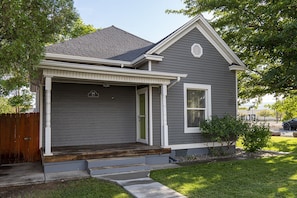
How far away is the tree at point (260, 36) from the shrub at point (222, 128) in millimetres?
2059

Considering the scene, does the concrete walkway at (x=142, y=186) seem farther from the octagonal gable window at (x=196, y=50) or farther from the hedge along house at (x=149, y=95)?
the octagonal gable window at (x=196, y=50)

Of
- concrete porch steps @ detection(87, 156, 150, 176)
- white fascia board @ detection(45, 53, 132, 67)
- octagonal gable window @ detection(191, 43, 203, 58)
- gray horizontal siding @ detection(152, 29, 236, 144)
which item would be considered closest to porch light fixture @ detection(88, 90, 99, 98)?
white fascia board @ detection(45, 53, 132, 67)

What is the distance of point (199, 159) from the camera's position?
28.0ft

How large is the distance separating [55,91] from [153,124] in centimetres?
349

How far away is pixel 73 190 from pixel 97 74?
10.6ft

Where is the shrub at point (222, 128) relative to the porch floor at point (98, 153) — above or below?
above

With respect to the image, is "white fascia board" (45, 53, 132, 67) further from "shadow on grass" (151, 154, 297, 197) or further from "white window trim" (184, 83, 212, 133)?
"shadow on grass" (151, 154, 297, 197)

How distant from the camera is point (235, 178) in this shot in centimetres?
597

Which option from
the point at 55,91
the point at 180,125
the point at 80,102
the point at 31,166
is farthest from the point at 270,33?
the point at 31,166

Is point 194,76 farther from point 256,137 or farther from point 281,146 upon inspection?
point 281,146

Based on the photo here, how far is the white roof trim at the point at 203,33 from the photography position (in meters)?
8.77

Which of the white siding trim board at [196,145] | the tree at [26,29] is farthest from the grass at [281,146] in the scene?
the tree at [26,29]

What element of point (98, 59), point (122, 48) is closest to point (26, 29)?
point (98, 59)

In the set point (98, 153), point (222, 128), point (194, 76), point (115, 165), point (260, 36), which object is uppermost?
point (260, 36)
